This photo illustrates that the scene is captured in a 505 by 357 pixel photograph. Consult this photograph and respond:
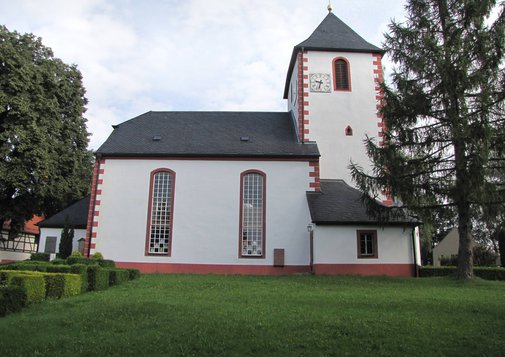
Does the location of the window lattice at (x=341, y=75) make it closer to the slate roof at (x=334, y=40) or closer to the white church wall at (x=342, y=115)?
Result: the white church wall at (x=342, y=115)

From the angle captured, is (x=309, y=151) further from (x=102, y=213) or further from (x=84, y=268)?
(x=84, y=268)

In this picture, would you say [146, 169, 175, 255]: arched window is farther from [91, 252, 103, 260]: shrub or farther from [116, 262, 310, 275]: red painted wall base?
[91, 252, 103, 260]: shrub

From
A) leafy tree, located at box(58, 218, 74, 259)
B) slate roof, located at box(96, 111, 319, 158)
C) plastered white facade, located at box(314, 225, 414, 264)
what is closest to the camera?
plastered white facade, located at box(314, 225, 414, 264)

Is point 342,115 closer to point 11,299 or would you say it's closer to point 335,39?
point 335,39

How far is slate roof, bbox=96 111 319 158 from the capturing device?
2411 centimetres

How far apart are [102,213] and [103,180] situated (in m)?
1.81

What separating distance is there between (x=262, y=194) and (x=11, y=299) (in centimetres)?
1454

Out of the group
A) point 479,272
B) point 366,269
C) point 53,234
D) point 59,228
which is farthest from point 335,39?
point 53,234

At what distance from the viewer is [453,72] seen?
17.1m

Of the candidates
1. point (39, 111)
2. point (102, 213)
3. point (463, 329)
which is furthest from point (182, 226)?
point (463, 329)

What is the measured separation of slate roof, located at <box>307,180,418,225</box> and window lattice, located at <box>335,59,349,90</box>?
242 inches

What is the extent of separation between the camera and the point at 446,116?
→ 17.5 metres

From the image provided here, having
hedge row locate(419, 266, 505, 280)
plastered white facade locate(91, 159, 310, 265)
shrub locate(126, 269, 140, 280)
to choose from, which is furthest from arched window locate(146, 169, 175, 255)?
hedge row locate(419, 266, 505, 280)

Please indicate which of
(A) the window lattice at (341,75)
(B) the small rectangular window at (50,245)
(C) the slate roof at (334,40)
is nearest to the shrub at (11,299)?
(B) the small rectangular window at (50,245)
